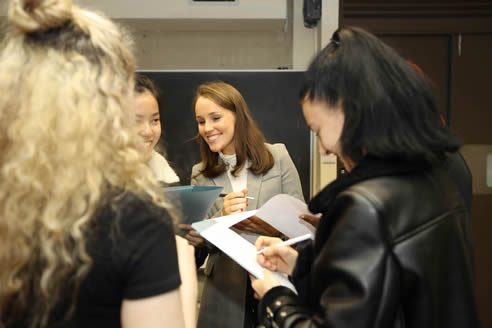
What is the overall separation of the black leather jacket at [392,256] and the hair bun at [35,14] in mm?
599

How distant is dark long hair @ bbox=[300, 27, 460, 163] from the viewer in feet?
2.46

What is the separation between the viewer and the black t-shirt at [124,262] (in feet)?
1.90

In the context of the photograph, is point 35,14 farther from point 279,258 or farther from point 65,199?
point 279,258

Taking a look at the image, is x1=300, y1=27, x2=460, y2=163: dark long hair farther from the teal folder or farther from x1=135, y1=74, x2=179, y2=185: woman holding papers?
x1=135, y1=74, x2=179, y2=185: woman holding papers

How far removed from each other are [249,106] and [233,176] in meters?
0.86

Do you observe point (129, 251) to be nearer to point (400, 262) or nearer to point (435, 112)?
point (400, 262)

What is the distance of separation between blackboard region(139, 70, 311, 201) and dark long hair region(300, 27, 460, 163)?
2110 mm

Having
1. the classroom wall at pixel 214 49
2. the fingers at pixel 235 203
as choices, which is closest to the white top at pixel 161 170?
the fingers at pixel 235 203

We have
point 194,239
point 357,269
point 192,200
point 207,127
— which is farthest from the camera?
point 207,127

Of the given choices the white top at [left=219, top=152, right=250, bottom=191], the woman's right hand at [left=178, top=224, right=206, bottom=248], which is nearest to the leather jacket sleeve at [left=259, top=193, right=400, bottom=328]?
the woman's right hand at [left=178, top=224, right=206, bottom=248]

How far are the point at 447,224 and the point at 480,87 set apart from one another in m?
2.86

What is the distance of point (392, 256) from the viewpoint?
690mm

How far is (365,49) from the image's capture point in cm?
79

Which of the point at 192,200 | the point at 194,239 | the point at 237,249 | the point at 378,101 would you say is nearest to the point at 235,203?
the point at 194,239
